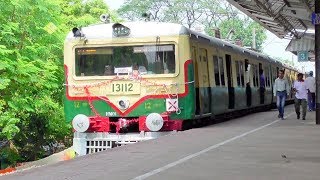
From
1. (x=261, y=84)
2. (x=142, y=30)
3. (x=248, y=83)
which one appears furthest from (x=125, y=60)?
(x=261, y=84)

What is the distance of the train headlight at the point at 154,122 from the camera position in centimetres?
1398

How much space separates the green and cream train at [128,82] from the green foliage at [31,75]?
5700 mm

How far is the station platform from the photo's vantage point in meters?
8.38

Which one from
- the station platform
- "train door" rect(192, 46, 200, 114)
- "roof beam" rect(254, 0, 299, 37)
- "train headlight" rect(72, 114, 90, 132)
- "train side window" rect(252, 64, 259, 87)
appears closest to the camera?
the station platform

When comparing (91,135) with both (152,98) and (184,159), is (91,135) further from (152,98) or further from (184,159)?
(184,159)

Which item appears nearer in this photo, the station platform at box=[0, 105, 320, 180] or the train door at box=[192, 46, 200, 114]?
the station platform at box=[0, 105, 320, 180]

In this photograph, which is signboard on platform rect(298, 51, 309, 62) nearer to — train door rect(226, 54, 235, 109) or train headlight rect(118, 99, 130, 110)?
train door rect(226, 54, 235, 109)

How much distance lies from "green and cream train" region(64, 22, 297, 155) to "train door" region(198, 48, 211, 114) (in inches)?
27.8

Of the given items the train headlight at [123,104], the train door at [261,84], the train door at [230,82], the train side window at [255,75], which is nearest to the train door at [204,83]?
the train headlight at [123,104]

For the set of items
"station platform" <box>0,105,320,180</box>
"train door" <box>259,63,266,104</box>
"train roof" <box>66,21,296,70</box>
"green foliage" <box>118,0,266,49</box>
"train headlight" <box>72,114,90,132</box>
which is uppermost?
"green foliage" <box>118,0,266,49</box>

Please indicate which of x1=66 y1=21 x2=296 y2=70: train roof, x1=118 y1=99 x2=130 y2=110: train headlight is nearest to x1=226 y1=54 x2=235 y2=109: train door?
x1=66 y1=21 x2=296 y2=70: train roof

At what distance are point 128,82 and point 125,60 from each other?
0.57 metres

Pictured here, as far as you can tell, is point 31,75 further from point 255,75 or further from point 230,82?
point 255,75

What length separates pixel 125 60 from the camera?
1459 cm
